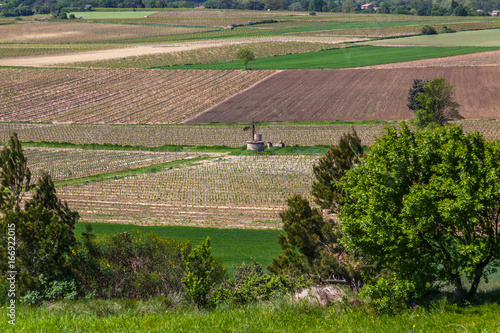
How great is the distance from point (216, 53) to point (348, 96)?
51670mm

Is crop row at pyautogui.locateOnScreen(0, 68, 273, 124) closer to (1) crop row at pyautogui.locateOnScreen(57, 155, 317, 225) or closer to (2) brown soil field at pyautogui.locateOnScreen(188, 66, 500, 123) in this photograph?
(2) brown soil field at pyautogui.locateOnScreen(188, 66, 500, 123)

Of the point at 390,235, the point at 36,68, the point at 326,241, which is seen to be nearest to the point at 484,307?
the point at 390,235

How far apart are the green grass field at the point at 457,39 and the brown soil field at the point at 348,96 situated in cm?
3350

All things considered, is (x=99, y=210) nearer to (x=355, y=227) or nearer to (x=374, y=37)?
(x=355, y=227)

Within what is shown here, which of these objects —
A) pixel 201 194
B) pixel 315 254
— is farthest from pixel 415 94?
pixel 315 254

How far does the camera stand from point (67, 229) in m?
19.2

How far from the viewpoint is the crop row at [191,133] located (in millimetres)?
62594

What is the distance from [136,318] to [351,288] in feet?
30.4

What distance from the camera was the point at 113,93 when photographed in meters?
91.1

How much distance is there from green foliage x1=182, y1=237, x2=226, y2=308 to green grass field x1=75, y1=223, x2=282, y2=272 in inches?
283

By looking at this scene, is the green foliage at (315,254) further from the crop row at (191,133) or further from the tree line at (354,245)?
the crop row at (191,133)

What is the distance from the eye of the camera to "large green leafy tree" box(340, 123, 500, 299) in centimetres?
1638

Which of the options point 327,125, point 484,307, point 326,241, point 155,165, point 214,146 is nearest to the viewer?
point 484,307

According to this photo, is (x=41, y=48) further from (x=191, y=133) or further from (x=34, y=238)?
(x=34, y=238)
